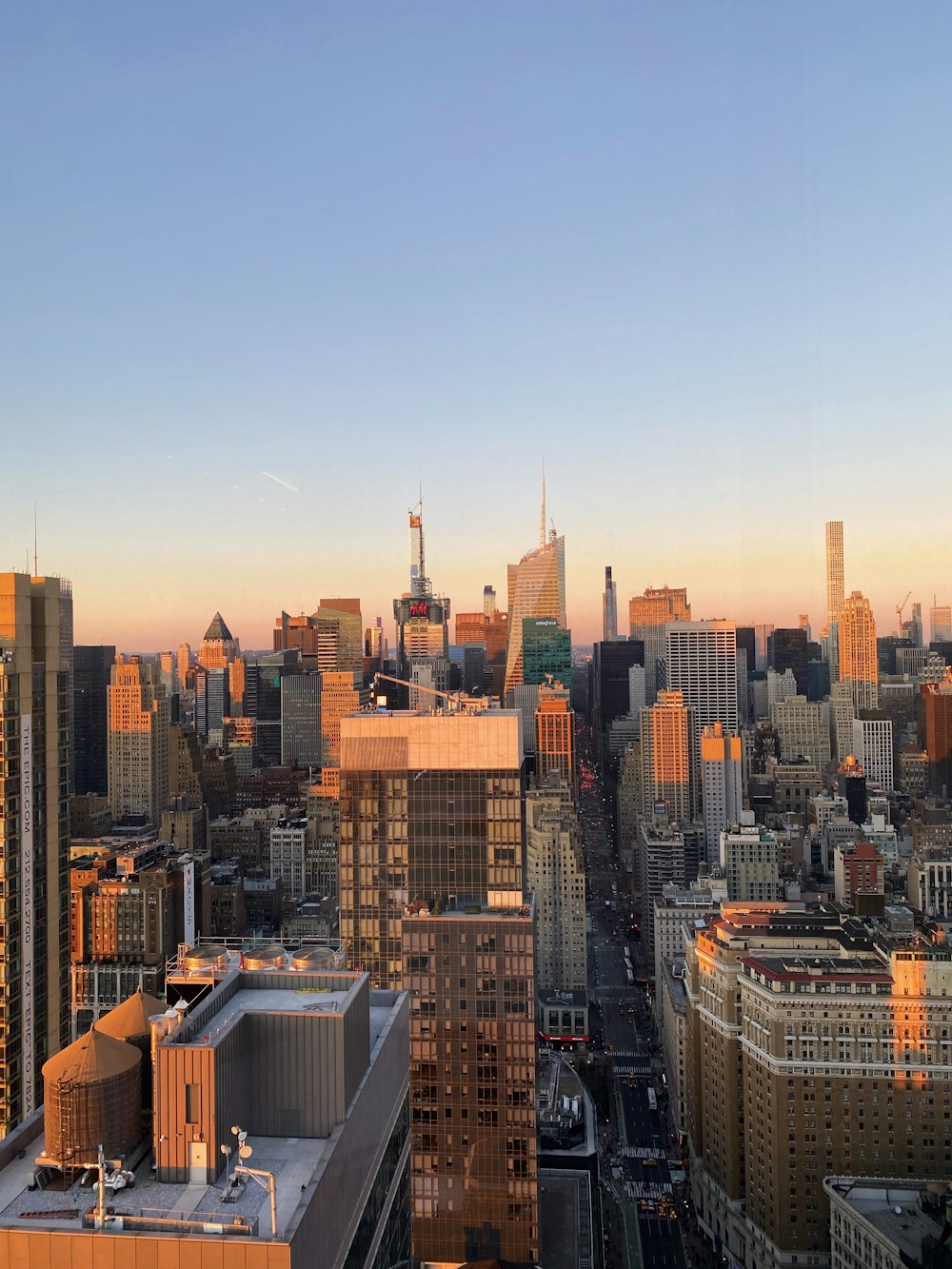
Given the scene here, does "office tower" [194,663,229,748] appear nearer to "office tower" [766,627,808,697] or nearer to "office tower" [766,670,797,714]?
"office tower" [766,627,808,697]

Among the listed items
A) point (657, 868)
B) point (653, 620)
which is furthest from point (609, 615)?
point (657, 868)

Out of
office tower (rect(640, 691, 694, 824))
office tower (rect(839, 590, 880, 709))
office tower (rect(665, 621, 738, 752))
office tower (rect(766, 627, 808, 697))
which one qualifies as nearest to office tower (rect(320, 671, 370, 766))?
office tower (rect(640, 691, 694, 824))

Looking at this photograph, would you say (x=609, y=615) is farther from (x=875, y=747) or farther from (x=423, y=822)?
(x=423, y=822)

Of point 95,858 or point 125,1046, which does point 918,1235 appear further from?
point 95,858

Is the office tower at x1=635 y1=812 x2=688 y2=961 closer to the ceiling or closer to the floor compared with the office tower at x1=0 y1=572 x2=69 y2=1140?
closer to the floor

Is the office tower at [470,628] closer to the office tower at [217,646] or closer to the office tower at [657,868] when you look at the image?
the office tower at [217,646]

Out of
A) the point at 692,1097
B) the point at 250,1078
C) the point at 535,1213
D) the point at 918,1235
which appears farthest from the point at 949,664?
the point at 250,1078
